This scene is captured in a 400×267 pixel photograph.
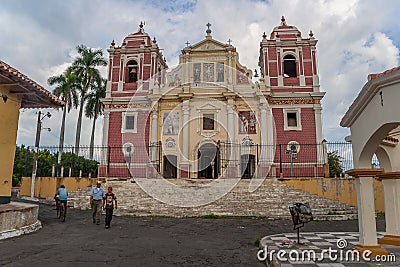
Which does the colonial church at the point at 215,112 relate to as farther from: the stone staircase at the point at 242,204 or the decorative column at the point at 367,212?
the decorative column at the point at 367,212

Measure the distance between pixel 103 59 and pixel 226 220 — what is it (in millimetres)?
21908

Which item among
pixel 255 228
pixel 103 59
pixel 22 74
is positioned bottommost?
pixel 255 228

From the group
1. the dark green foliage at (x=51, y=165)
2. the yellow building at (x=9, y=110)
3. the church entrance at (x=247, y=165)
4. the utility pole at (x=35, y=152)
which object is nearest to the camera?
the yellow building at (x=9, y=110)

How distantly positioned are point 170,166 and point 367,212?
57.4 feet

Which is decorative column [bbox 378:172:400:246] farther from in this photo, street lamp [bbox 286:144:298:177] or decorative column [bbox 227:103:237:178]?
street lamp [bbox 286:144:298:177]

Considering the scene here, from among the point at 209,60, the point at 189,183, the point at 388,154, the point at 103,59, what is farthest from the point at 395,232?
the point at 103,59

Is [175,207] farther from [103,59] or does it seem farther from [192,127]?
[103,59]

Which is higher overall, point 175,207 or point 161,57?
point 161,57

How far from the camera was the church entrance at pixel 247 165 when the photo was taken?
2119 cm

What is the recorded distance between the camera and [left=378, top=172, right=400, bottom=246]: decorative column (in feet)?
20.6

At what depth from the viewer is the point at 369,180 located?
18.1ft

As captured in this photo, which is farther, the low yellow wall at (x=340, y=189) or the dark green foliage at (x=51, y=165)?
the dark green foliage at (x=51, y=165)

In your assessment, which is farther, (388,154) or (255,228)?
(255,228)

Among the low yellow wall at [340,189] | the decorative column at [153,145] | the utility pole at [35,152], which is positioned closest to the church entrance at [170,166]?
the decorative column at [153,145]
